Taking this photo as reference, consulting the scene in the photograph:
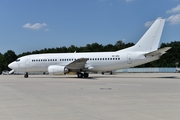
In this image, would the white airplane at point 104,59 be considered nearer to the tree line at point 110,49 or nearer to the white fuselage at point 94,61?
the white fuselage at point 94,61

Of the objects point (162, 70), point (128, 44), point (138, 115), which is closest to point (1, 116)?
point (138, 115)

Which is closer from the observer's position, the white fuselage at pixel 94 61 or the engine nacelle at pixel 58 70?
the engine nacelle at pixel 58 70

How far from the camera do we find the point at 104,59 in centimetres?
3006

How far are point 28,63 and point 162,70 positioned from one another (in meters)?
46.1

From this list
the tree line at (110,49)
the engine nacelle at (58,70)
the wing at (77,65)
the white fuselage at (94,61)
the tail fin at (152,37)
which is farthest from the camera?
the tree line at (110,49)

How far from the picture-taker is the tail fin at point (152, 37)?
93.1ft

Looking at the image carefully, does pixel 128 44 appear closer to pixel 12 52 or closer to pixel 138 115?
pixel 12 52

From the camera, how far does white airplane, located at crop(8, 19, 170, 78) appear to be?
1121 inches

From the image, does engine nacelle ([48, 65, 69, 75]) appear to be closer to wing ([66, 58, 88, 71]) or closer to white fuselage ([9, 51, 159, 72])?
wing ([66, 58, 88, 71])

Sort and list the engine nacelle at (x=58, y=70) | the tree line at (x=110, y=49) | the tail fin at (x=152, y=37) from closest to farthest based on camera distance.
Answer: the tail fin at (x=152, y=37) < the engine nacelle at (x=58, y=70) < the tree line at (x=110, y=49)

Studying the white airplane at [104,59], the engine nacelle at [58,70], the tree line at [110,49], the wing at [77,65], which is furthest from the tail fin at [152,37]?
the tree line at [110,49]

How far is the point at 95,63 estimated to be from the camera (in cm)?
3031

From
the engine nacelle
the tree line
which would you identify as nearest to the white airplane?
the engine nacelle

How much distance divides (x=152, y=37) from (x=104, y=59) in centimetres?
634
